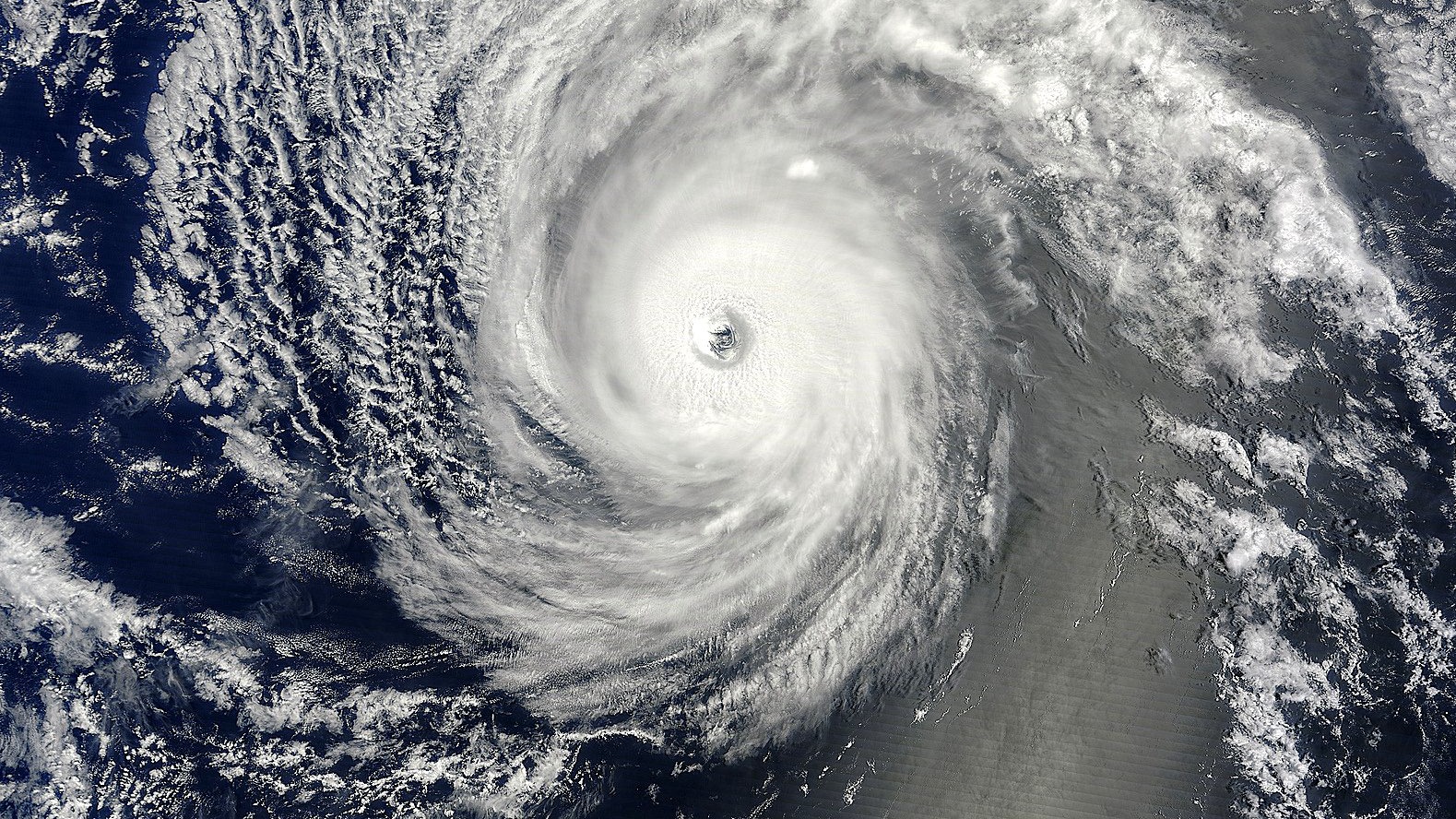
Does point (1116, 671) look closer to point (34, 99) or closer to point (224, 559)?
point (224, 559)

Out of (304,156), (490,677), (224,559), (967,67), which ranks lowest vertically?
(490,677)

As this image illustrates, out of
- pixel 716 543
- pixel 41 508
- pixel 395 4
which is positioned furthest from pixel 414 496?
pixel 395 4

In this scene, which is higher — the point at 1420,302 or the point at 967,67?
the point at 967,67

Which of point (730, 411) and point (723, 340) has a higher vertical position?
point (723, 340)

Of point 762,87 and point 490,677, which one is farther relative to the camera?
point 762,87

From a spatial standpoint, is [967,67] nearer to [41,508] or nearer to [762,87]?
[762,87]

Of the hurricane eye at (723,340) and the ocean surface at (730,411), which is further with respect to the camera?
the hurricane eye at (723,340)

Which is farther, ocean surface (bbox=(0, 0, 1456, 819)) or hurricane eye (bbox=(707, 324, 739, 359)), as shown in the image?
hurricane eye (bbox=(707, 324, 739, 359))
